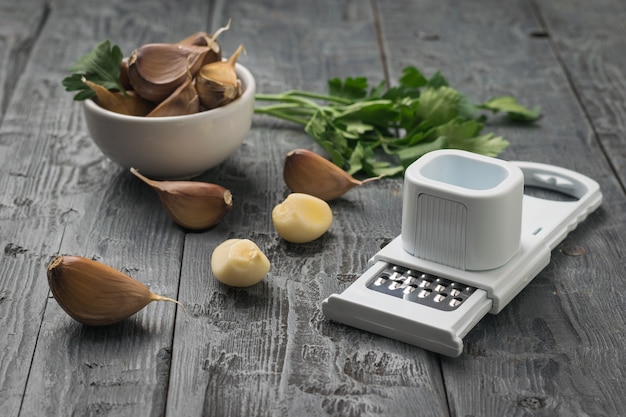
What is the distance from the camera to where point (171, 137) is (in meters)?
1.17

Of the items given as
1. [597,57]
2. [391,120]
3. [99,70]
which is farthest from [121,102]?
[597,57]

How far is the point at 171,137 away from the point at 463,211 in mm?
416

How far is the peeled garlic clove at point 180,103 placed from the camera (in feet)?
3.82

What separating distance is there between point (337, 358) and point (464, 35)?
1.12 m

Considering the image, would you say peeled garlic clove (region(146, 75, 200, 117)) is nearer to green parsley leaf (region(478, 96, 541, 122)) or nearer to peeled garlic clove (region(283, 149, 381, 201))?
peeled garlic clove (region(283, 149, 381, 201))

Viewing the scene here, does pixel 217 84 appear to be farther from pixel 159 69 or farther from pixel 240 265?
pixel 240 265

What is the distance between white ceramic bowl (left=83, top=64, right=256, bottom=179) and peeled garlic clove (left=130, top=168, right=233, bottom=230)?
0.22ft

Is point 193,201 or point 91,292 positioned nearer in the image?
A: point 91,292

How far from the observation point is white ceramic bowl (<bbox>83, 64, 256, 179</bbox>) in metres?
1.16

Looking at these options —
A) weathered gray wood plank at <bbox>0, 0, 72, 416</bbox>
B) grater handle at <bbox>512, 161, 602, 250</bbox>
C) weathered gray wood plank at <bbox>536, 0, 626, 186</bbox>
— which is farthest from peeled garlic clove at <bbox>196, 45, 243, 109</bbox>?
weathered gray wood plank at <bbox>536, 0, 626, 186</bbox>

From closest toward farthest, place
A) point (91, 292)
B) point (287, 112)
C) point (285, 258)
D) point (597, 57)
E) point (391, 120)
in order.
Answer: point (91, 292), point (285, 258), point (391, 120), point (287, 112), point (597, 57)

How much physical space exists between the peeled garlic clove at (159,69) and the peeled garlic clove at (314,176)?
6.7 inches

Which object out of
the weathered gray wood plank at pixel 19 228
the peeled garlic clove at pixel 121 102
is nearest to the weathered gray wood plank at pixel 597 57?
the peeled garlic clove at pixel 121 102

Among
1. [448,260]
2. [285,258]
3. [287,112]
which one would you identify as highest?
[448,260]
